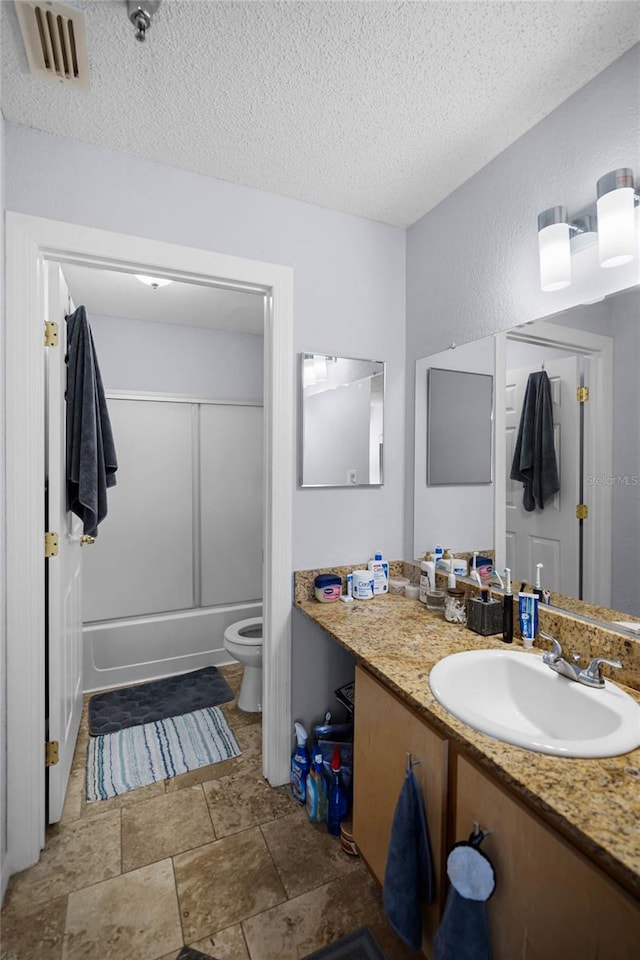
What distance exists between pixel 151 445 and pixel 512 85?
8.66ft

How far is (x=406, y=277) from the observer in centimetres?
211

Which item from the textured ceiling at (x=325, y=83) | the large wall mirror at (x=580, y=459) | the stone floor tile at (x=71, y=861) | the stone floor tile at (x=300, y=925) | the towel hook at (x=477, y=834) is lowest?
the stone floor tile at (x=300, y=925)

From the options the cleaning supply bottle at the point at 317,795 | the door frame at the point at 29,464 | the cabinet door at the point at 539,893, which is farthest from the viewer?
the cleaning supply bottle at the point at 317,795

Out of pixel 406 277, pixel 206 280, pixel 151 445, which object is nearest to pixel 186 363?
pixel 151 445

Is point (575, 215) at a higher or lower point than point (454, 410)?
higher

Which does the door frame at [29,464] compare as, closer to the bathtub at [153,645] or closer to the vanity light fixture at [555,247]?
the vanity light fixture at [555,247]

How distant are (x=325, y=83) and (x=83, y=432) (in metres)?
1.48

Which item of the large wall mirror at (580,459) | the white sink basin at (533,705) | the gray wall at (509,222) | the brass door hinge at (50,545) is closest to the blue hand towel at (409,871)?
the white sink basin at (533,705)

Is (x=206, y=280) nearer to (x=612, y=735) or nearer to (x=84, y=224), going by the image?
(x=84, y=224)

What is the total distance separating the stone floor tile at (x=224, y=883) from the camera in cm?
137

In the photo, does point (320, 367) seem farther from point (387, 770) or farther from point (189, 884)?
point (189, 884)

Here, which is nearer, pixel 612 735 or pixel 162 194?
pixel 612 735

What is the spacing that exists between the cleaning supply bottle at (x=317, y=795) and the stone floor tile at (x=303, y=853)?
0.11 ft

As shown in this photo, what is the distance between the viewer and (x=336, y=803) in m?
1.67
